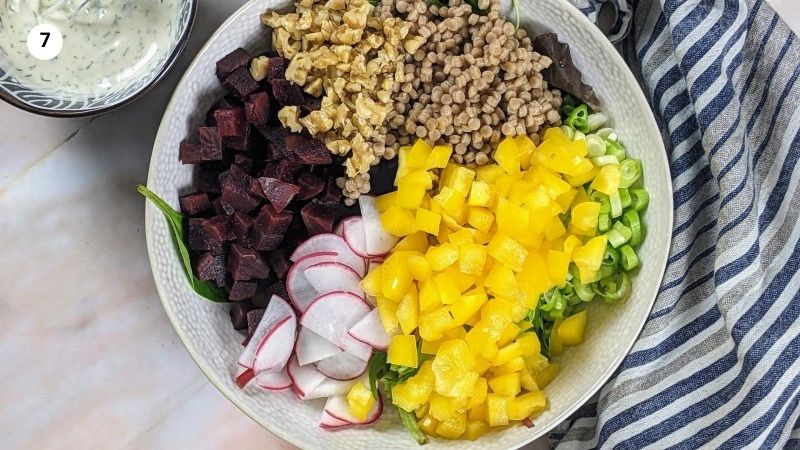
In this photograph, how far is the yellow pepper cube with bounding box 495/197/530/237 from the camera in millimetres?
1454

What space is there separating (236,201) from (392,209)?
284mm

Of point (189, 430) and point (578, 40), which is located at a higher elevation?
point (578, 40)

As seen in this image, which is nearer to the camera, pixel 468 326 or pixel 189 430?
pixel 468 326

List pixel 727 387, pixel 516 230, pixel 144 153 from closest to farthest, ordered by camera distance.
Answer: pixel 516 230 → pixel 727 387 → pixel 144 153

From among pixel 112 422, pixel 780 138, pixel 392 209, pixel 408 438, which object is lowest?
pixel 112 422

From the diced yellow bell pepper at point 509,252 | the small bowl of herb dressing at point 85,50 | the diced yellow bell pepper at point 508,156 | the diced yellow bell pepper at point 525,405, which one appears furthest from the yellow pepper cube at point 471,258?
the small bowl of herb dressing at point 85,50

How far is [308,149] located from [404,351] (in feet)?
1.31

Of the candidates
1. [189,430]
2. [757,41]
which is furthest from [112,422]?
[757,41]

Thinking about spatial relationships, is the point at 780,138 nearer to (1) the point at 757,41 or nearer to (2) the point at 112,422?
(1) the point at 757,41

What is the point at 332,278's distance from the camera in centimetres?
157

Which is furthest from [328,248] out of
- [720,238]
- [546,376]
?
[720,238]

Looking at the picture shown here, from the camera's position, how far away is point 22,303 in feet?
5.69

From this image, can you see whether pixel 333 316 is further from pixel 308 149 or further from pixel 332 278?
pixel 308 149

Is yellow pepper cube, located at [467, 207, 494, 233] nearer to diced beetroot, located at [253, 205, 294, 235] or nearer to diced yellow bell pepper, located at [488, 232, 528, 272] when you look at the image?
diced yellow bell pepper, located at [488, 232, 528, 272]
